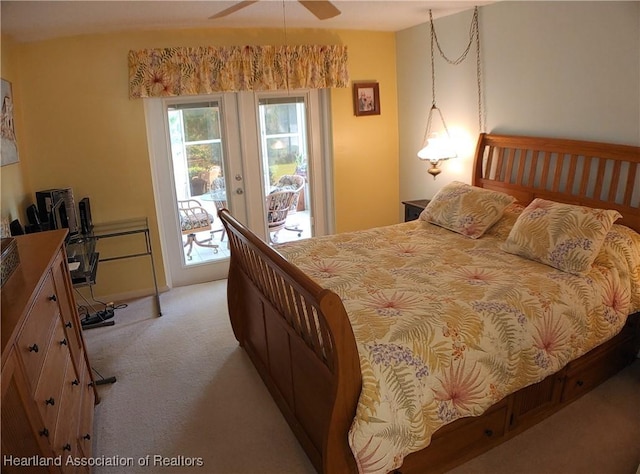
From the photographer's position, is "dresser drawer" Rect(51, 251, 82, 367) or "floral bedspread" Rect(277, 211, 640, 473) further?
"dresser drawer" Rect(51, 251, 82, 367)

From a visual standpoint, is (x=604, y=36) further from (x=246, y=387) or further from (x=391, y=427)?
(x=246, y=387)

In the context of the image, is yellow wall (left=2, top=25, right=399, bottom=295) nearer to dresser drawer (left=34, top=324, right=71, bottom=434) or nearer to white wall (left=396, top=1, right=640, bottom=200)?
white wall (left=396, top=1, right=640, bottom=200)

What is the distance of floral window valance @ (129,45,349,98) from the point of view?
3.78 m

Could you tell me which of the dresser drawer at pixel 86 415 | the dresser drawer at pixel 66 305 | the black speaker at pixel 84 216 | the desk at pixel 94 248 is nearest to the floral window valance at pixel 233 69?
the black speaker at pixel 84 216

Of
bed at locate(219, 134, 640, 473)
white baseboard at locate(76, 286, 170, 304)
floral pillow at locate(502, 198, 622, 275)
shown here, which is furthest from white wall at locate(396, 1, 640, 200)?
white baseboard at locate(76, 286, 170, 304)

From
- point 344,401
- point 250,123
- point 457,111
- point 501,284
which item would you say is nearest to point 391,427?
point 344,401

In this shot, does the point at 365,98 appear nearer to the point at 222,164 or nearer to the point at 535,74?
the point at 222,164

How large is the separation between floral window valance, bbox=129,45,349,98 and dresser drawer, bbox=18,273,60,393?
2.37m

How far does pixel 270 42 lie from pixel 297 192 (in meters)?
1.41

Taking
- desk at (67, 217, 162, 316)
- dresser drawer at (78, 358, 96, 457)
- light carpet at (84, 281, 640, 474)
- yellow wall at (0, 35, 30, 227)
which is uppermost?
yellow wall at (0, 35, 30, 227)

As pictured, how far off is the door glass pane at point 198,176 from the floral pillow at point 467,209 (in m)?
2.05

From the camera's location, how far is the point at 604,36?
271cm

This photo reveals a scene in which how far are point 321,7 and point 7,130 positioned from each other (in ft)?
7.61

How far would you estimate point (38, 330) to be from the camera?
164cm
